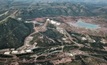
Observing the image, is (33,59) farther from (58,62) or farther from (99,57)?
(99,57)

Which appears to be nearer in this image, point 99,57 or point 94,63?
point 94,63

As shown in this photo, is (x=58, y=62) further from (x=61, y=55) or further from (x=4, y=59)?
(x=4, y=59)

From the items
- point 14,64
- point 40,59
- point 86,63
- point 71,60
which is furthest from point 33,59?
point 86,63

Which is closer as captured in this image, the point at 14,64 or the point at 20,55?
the point at 14,64

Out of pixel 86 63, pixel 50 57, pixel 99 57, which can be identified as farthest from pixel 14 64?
pixel 99 57

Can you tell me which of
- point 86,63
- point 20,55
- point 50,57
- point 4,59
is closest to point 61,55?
point 50,57

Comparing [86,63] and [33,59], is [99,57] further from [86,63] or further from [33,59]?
[33,59]

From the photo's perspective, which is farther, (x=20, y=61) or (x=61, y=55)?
(x=61, y=55)
